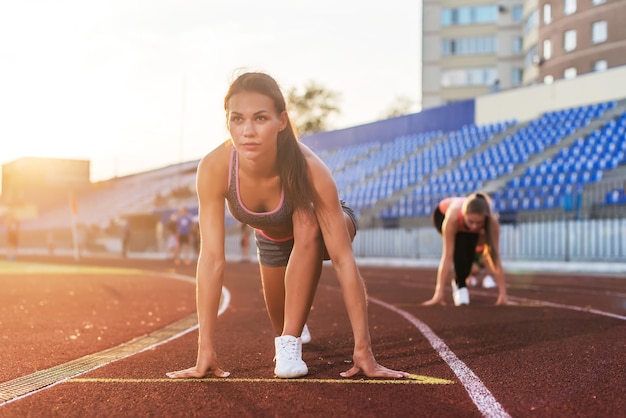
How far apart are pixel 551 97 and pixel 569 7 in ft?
66.4

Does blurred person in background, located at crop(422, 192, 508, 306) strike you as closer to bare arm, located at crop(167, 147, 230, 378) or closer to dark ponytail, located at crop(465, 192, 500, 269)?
dark ponytail, located at crop(465, 192, 500, 269)

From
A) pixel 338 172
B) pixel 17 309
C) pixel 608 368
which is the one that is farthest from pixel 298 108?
pixel 608 368

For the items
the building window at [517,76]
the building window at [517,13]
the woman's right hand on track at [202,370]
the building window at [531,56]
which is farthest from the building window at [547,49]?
the woman's right hand on track at [202,370]

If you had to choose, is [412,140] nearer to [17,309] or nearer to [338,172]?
[338,172]

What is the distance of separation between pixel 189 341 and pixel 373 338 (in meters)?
1.55

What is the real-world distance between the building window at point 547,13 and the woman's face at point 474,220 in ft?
152

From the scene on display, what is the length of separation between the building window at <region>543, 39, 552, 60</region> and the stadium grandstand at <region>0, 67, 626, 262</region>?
16.8 metres

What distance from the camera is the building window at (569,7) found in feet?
158

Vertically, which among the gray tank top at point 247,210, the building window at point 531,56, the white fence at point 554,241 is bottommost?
the white fence at point 554,241

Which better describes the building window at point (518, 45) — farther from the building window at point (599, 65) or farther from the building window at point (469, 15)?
the building window at point (599, 65)

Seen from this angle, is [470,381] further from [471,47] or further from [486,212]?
[471,47]

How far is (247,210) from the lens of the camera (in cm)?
440

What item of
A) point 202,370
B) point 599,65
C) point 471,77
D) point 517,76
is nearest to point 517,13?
point 517,76

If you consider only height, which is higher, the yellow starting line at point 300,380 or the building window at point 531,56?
the building window at point 531,56
